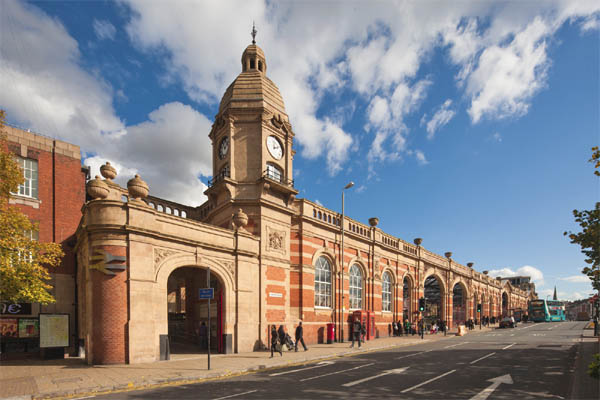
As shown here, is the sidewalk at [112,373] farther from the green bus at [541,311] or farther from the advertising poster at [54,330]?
the green bus at [541,311]

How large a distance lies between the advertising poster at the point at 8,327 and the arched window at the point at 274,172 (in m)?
16.7

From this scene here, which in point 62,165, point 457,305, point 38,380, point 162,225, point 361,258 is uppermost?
point 62,165

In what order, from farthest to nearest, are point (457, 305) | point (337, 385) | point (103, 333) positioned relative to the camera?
point (457, 305) → point (103, 333) → point (337, 385)

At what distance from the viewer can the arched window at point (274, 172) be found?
85.4 ft

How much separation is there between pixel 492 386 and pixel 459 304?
211 feet

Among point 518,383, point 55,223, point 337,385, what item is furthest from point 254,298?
point 518,383

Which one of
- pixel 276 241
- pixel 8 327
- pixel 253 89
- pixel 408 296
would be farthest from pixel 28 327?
pixel 408 296

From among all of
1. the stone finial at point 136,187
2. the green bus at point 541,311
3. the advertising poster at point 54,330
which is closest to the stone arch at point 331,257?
the stone finial at point 136,187

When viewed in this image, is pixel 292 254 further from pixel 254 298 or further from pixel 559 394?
pixel 559 394

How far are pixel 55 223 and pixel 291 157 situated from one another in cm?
1622

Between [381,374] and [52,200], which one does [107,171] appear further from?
[381,374]

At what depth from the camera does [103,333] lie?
1539cm

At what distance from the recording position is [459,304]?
225 feet

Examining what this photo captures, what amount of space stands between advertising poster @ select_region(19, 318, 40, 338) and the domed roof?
1770 cm
